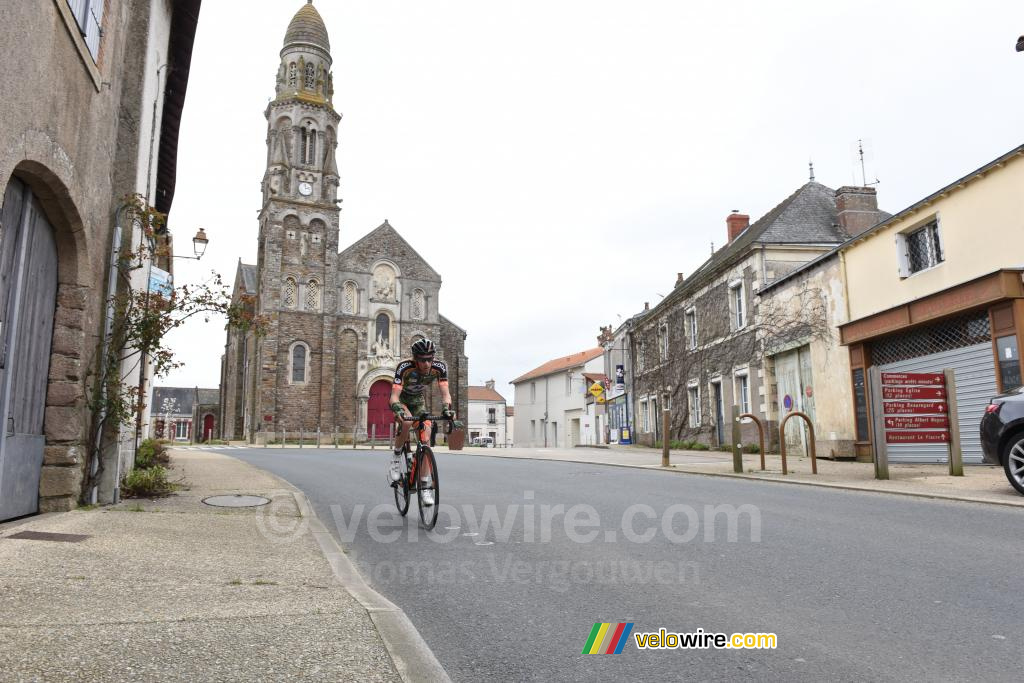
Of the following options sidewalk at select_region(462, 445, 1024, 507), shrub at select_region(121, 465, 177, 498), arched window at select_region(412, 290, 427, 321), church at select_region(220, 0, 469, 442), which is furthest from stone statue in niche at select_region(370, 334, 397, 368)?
shrub at select_region(121, 465, 177, 498)

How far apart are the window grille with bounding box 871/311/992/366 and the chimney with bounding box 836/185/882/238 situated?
7197 mm

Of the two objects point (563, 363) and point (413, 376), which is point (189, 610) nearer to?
point (413, 376)

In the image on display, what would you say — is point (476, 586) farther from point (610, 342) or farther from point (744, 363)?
point (610, 342)

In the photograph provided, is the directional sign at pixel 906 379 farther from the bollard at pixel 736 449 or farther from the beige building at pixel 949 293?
the bollard at pixel 736 449

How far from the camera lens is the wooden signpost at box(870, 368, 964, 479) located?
11438 mm

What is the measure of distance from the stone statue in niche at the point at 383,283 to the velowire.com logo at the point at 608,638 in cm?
4278

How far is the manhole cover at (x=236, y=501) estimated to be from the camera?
329 inches

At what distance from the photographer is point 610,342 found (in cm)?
3894

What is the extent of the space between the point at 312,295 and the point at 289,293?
54.0 inches

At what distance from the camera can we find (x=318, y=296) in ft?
142

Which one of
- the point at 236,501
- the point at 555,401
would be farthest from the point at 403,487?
the point at 555,401

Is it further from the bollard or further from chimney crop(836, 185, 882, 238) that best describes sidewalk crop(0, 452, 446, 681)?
chimney crop(836, 185, 882, 238)

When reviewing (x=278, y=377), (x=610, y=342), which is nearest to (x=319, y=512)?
(x=610, y=342)

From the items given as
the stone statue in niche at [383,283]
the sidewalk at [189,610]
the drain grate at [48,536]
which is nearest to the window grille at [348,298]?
the stone statue in niche at [383,283]
